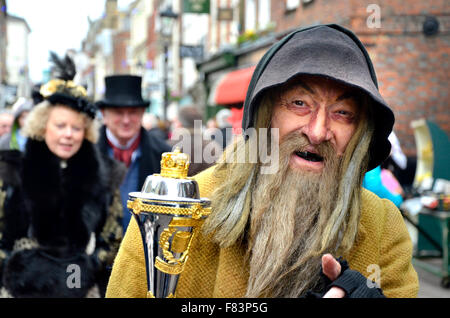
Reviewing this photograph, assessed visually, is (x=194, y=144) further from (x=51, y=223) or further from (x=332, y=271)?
(x=332, y=271)

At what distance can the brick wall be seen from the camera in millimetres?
13047

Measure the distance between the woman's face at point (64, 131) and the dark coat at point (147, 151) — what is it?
967 mm

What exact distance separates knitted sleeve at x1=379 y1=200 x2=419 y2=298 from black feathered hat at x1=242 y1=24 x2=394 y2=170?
0.24 meters

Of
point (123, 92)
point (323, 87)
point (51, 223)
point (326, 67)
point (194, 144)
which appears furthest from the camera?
point (123, 92)

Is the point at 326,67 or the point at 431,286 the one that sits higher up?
the point at 326,67

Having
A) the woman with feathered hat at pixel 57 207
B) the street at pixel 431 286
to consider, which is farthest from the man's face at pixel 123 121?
the street at pixel 431 286

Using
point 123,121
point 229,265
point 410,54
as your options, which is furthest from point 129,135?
point 410,54

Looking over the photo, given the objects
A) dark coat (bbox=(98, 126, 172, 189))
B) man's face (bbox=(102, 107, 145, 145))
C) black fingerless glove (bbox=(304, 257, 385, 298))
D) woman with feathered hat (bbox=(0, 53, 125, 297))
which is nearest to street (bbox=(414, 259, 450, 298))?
dark coat (bbox=(98, 126, 172, 189))

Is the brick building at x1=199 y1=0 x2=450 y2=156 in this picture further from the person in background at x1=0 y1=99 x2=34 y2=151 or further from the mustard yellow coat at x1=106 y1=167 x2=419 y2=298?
the mustard yellow coat at x1=106 y1=167 x2=419 y2=298

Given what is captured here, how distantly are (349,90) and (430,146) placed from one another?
336 inches

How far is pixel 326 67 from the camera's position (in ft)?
6.72

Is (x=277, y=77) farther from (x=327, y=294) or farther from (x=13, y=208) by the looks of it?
(x=13, y=208)

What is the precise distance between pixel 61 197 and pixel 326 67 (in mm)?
2837
